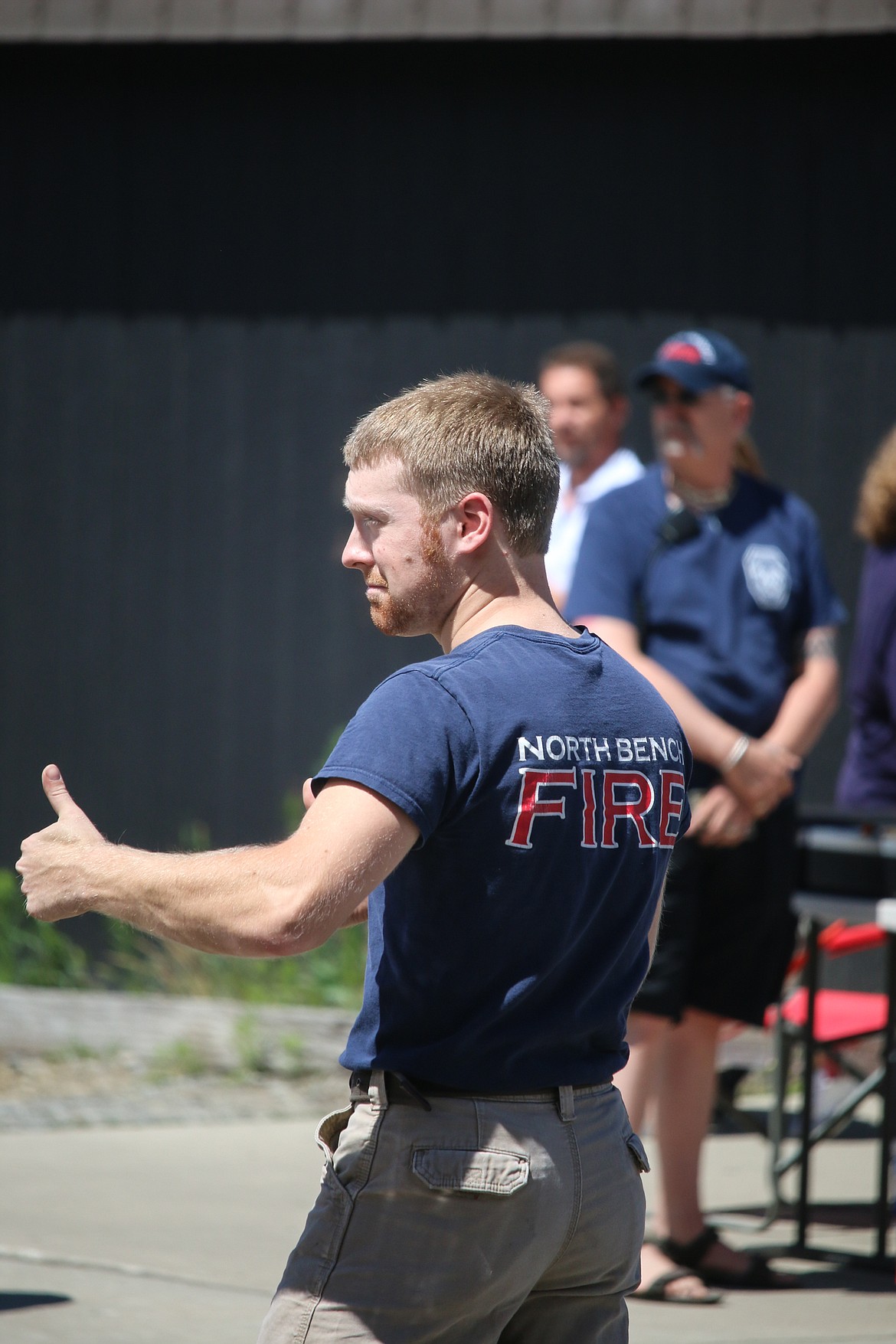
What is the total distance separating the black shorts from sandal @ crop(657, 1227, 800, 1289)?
0.55 metres

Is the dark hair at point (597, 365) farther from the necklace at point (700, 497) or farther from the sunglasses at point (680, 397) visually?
the necklace at point (700, 497)

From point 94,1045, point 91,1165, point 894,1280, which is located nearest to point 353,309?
point 94,1045

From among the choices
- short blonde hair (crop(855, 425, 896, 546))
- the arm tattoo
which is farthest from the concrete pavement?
short blonde hair (crop(855, 425, 896, 546))

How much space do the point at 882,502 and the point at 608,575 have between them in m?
1.29

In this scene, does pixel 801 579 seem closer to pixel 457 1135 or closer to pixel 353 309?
pixel 457 1135

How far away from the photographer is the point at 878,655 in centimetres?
520

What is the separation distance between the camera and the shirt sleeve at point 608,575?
4.32 m

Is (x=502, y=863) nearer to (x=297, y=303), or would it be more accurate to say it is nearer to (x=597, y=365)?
(x=597, y=365)

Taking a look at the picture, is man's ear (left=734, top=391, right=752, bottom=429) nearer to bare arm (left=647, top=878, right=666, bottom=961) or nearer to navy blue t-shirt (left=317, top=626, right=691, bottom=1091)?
bare arm (left=647, top=878, right=666, bottom=961)

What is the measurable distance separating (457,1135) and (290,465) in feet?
18.9

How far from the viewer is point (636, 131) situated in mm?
7371

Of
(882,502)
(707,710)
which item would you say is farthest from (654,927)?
(882,502)

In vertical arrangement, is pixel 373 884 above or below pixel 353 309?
below

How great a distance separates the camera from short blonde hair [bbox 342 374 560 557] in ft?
7.22
